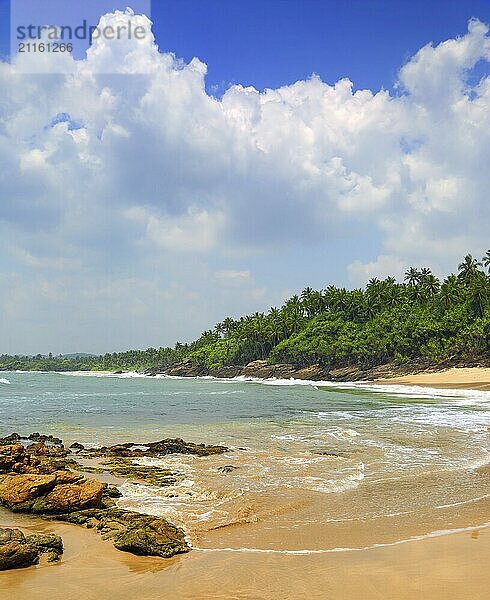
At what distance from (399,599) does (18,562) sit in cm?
544

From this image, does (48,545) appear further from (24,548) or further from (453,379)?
(453,379)

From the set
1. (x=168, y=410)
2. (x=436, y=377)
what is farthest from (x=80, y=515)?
(x=436, y=377)

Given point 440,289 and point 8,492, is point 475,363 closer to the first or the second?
point 440,289

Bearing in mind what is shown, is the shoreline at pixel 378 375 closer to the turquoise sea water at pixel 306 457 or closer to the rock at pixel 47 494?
the turquoise sea water at pixel 306 457

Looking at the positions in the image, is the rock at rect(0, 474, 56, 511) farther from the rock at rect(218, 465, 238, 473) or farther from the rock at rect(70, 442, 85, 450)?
the rock at rect(70, 442, 85, 450)

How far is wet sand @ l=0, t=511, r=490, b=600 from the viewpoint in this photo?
6555 millimetres

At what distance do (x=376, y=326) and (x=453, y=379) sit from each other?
26266mm

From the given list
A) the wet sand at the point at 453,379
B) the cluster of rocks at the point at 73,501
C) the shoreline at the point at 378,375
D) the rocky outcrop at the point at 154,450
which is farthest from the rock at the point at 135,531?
the wet sand at the point at 453,379

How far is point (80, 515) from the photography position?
1007 centimetres

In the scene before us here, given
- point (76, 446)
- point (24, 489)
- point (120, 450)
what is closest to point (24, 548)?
point (24, 489)

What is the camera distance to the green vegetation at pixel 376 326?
7825cm

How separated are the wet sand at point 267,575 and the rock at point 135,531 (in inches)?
6.5

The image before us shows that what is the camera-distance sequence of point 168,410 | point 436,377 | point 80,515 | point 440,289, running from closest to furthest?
point 80,515, point 168,410, point 436,377, point 440,289

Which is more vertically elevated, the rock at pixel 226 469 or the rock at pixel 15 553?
the rock at pixel 15 553
